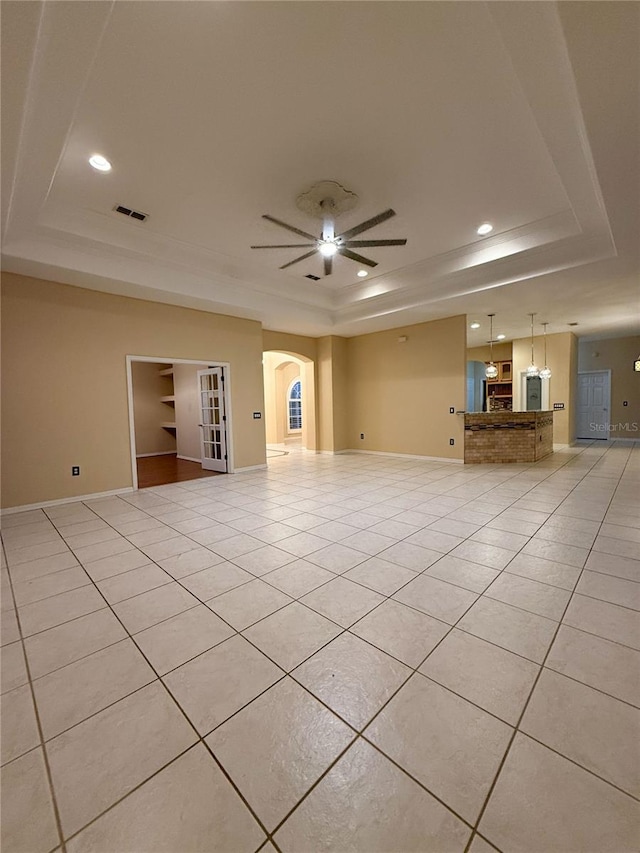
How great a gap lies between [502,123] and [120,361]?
5040mm

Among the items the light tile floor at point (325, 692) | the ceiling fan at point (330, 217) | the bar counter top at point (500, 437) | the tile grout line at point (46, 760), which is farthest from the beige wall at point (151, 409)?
the tile grout line at point (46, 760)

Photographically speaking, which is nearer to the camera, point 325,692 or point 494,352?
point 325,692

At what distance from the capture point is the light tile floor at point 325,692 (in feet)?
3.33

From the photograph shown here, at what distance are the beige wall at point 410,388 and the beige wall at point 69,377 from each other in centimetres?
413

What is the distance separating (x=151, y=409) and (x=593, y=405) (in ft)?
41.2

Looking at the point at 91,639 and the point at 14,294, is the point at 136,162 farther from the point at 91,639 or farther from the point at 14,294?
the point at 91,639

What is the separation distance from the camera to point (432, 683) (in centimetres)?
149

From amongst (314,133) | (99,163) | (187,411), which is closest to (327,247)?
(314,133)

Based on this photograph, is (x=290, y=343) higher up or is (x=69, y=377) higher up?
(x=290, y=343)

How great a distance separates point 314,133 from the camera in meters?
2.61

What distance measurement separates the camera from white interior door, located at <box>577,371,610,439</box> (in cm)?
995

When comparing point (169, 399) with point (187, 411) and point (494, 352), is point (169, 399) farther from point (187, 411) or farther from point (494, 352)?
point (494, 352)

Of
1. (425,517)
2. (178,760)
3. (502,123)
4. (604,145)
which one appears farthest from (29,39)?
(425,517)

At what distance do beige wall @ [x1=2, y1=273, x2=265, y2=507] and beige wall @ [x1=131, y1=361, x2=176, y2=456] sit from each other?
4051 mm
